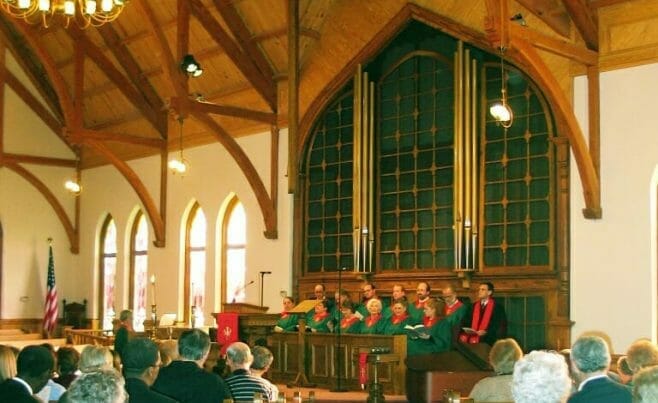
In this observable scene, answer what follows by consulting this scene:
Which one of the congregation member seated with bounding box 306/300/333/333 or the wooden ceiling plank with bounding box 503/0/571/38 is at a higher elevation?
the wooden ceiling plank with bounding box 503/0/571/38

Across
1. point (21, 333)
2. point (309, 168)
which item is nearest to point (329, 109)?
point (309, 168)

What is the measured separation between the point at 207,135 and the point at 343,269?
4.47 meters

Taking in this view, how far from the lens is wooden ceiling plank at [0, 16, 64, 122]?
21.9 metres

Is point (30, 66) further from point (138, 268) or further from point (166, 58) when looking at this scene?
point (166, 58)

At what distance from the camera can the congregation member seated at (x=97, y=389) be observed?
3.89 meters

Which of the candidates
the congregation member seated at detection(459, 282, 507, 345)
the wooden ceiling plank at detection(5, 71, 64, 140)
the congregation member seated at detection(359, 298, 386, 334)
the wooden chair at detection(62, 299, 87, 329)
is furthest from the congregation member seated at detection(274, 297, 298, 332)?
the wooden ceiling plank at detection(5, 71, 64, 140)

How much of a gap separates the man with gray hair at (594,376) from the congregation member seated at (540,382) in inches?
19.6

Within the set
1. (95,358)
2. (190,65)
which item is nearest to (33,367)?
(95,358)

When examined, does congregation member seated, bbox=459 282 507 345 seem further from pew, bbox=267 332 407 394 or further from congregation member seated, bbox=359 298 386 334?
congregation member seated, bbox=359 298 386 334

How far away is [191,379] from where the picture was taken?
6340 millimetres

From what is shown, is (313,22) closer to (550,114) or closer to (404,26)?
(404,26)

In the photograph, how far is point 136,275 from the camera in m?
21.7

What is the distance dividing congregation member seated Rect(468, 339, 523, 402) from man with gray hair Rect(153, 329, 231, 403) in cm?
158

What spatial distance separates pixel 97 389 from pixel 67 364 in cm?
391
